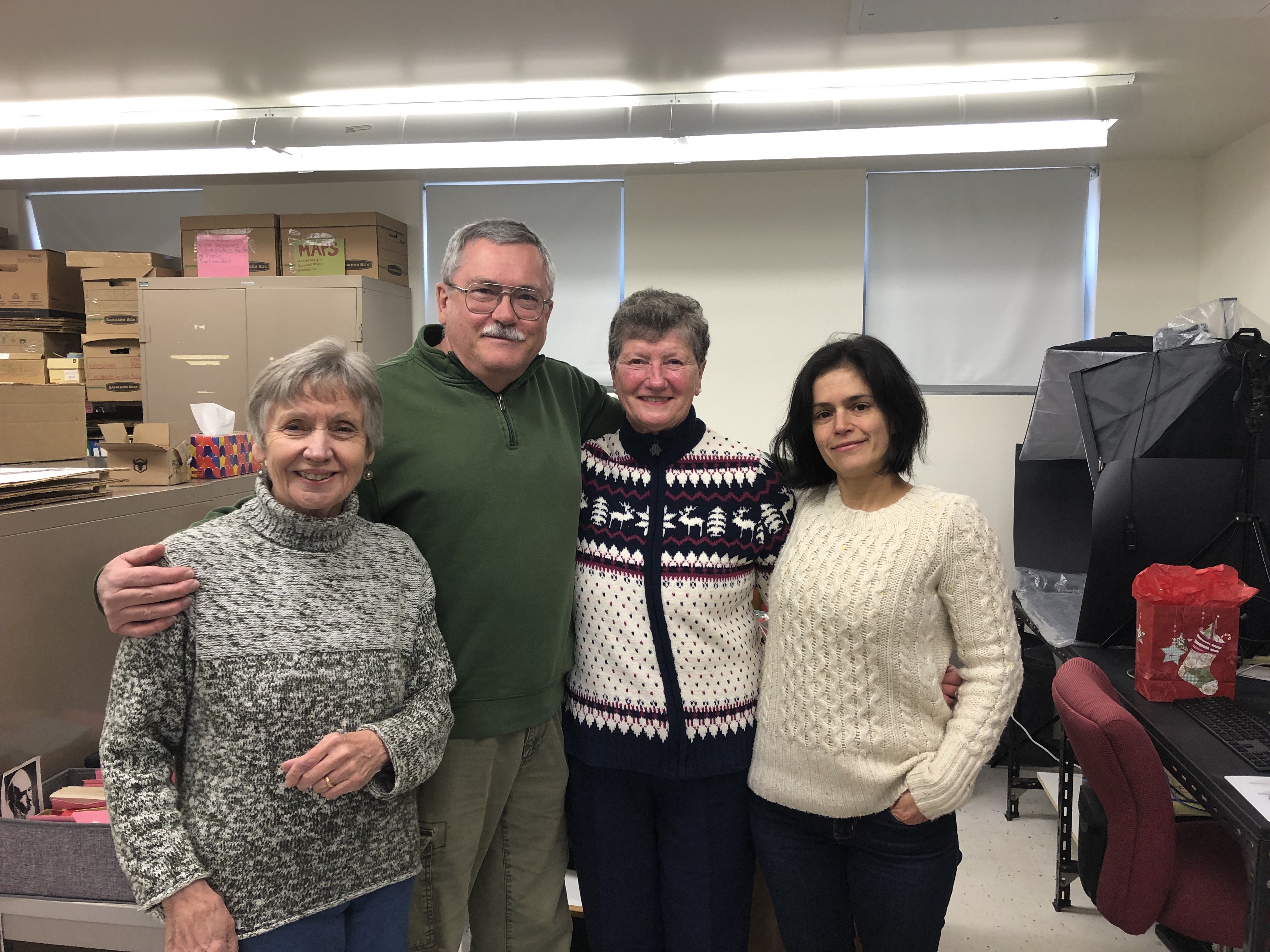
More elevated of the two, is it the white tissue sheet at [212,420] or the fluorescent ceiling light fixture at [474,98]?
the fluorescent ceiling light fixture at [474,98]

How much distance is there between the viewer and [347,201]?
475 centimetres

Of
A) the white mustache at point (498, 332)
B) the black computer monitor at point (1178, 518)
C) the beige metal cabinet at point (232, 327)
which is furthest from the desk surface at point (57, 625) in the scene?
the beige metal cabinet at point (232, 327)

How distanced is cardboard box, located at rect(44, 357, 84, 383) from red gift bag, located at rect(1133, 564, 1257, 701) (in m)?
5.03

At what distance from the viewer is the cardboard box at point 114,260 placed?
4352mm

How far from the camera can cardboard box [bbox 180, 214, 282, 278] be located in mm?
4348

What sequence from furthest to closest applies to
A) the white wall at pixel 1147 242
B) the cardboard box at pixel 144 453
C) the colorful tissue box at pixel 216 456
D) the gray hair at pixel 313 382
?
the white wall at pixel 1147 242 < the colorful tissue box at pixel 216 456 < the cardboard box at pixel 144 453 < the gray hair at pixel 313 382

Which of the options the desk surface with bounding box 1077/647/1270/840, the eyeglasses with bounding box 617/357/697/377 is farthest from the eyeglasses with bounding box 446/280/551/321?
the desk surface with bounding box 1077/647/1270/840

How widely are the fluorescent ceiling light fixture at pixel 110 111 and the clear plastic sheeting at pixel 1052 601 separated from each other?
393 cm

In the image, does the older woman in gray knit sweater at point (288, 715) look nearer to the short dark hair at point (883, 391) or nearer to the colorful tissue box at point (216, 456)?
the short dark hair at point (883, 391)

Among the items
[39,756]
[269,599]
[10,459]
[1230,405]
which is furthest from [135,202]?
[1230,405]

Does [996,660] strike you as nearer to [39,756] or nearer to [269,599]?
[269,599]

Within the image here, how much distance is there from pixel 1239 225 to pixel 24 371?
20.6 ft

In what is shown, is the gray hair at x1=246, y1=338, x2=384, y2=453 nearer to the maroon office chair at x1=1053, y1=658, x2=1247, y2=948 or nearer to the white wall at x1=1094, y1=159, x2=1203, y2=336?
the maroon office chair at x1=1053, y1=658, x2=1247, y2=948

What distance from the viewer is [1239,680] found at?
2158mm
